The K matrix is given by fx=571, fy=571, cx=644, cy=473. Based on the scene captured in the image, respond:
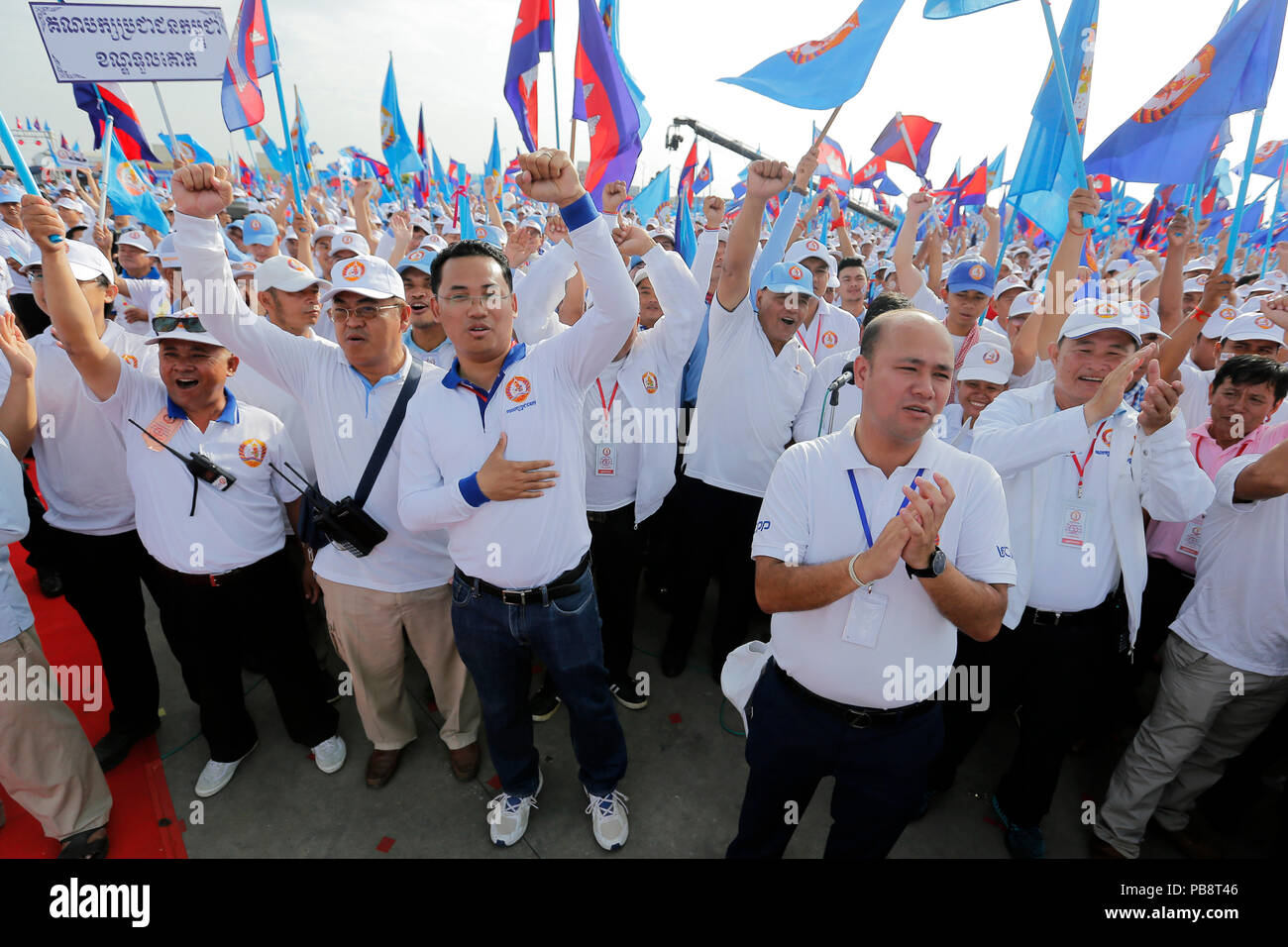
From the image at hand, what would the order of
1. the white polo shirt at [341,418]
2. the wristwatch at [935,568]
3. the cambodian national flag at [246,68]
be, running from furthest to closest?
1. the cambodian national flag at [246,68]
2. the white polo shirt at [341,418]
3. the wristwatch at [935,568]

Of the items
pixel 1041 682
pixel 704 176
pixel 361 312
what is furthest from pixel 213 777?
pixel 704 176

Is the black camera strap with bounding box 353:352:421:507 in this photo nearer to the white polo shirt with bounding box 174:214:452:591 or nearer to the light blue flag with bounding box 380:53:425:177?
the white polo shirt with bounding box 174:214:452:591

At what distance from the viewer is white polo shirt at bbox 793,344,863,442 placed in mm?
3777

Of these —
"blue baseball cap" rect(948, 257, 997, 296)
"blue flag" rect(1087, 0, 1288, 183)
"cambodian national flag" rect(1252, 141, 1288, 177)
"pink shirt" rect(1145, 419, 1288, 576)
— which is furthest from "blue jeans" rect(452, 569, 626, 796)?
"cambodian national flag" rect(1252, 141, 1288, 177)

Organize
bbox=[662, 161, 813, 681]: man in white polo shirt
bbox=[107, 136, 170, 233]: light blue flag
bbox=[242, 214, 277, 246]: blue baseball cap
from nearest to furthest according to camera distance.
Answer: bbox=[662, 161, 813, 681]: man in white polo shirt → bbox=[242, 214, 277, 246]: blue baseball cap → bbox=[107, 136, 170, 233]: light blue flag

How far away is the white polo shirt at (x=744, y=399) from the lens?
11.8 ft

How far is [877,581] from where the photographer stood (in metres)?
1.86

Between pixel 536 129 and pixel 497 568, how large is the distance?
3.41 meters

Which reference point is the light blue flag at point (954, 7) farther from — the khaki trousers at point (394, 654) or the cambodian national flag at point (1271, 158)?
the cambodian national flag at point (1271, 158)

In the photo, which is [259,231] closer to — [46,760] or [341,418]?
[341,418]

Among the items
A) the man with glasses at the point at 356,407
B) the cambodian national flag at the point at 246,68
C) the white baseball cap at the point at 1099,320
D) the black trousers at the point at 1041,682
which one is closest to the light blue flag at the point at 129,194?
the cambodian national flag at the point at 246,68

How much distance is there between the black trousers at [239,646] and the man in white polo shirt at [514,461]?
1283 millimetres

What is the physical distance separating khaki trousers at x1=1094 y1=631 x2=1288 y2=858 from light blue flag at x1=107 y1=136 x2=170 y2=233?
30.5ft
